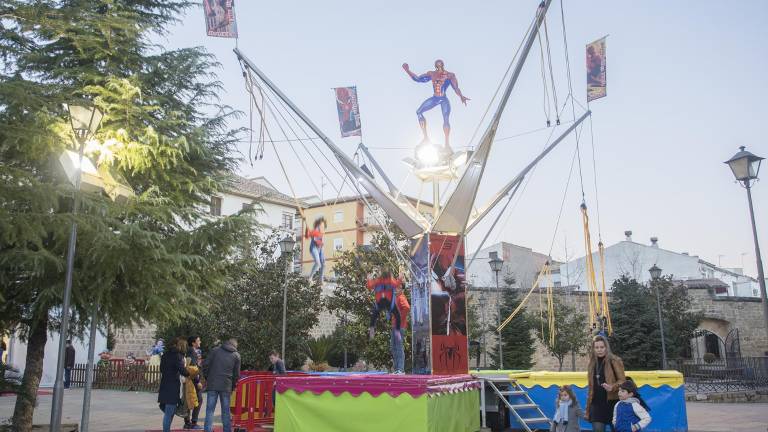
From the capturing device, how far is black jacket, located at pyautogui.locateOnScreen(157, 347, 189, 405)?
31.1 feet

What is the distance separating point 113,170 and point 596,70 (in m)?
8.87

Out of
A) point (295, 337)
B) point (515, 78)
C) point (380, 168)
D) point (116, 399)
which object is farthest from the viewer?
point (295, 337)

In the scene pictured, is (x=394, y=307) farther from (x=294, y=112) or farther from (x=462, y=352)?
(x=294, y=112)

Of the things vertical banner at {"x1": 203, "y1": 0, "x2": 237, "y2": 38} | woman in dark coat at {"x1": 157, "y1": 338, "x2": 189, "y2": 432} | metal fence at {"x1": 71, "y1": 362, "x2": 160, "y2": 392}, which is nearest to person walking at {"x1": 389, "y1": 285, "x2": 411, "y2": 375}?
woman in dark coat at {"x1": 157, "y1": 338, "x2": 189, "y2": 432}

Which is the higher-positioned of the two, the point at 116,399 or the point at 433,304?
the point at 433,304

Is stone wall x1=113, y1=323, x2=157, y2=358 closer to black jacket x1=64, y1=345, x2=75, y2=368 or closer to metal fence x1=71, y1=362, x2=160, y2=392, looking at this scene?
metal fence x1=71, y1=362, x2=160, y2=392

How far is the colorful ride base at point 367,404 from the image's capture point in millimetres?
7266

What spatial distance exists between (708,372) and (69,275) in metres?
22.1

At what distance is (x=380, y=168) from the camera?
12.9m

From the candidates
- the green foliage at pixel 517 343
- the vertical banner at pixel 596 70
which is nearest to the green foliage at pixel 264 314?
the vertical banner at pixel 596 70

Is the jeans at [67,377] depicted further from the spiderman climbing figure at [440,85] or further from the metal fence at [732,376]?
the metal fence at [732,376]

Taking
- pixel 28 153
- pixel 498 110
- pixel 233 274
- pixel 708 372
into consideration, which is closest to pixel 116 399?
pixel 233 274

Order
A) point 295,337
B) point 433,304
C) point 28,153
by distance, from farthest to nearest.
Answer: point 295,337 < point 433,304 < point 28,153

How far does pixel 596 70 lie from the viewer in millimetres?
11930
